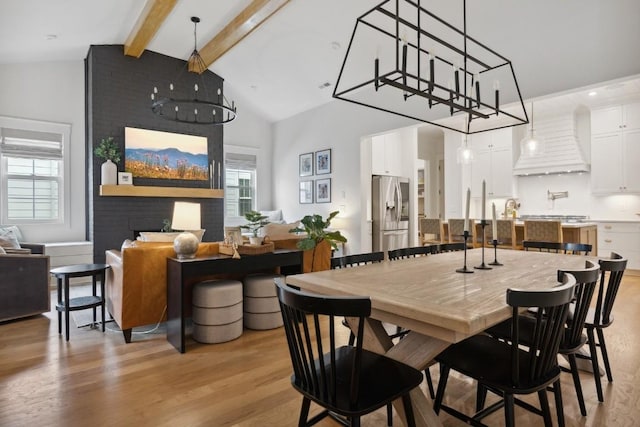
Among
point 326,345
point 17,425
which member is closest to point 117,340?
point 17,425

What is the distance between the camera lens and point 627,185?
5.88 metres

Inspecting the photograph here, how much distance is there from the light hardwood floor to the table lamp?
76 centimetres

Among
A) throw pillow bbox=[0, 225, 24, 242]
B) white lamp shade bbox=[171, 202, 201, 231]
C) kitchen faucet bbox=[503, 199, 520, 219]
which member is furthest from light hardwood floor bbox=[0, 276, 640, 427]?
kitchen faucet bbox=[503, 199, 520, 219]

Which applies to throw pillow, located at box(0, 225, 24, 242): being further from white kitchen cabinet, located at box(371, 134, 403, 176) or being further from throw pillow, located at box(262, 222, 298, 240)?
white kitchen cabinet, located at box(371, 134, 403, 176)

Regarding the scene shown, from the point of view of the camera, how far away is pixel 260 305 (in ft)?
10.7

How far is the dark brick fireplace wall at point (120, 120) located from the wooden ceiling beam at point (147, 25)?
0.32 m

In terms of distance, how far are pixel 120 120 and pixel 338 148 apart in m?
3.57

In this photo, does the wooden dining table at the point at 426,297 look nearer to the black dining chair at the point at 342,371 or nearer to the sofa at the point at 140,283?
the black dining chair at the point at 342,371

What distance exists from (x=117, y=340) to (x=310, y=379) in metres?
2.37

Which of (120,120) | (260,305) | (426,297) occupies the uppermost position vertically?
(120,120)

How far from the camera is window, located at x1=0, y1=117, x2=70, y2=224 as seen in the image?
5.29 meters

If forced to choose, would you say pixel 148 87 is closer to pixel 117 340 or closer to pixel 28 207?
pixel 28 207

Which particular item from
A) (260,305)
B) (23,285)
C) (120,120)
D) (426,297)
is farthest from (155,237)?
(120,120)

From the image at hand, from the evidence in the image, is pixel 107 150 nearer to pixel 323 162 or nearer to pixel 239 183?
pixel 239 183
